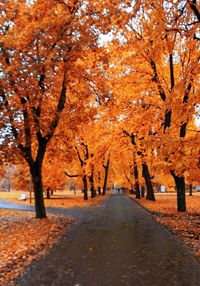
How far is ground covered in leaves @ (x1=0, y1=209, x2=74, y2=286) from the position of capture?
7887 millimetres

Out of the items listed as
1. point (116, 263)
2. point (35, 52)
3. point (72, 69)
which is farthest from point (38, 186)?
point (116, 263)

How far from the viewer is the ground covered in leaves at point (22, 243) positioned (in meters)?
7.89

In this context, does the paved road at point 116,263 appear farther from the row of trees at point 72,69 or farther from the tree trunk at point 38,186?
the tree trunk at point 38,186

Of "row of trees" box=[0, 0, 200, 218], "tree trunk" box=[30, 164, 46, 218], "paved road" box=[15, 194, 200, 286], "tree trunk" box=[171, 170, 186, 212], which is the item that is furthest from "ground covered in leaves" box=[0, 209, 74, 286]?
"tree trunk" box=[171, 170, 186, 212]

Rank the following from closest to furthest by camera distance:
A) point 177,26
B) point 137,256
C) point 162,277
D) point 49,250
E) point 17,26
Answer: point 162,277, point 137,256, point 49,250, point 177,26, point 17,26

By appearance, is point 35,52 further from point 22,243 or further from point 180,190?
point 180,190

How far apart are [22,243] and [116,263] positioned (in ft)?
13.3

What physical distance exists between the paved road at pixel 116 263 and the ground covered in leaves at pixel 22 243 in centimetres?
35

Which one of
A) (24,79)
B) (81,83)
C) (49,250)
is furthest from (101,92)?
(49,250)

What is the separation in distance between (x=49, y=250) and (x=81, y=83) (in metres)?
9.34

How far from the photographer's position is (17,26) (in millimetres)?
13266

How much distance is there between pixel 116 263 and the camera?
8.12 meters

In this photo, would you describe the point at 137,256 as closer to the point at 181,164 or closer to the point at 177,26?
the point at 181,164

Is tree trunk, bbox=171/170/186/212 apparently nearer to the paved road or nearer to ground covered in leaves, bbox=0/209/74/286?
ground covered in leaves, bbox=0/209/74/286
